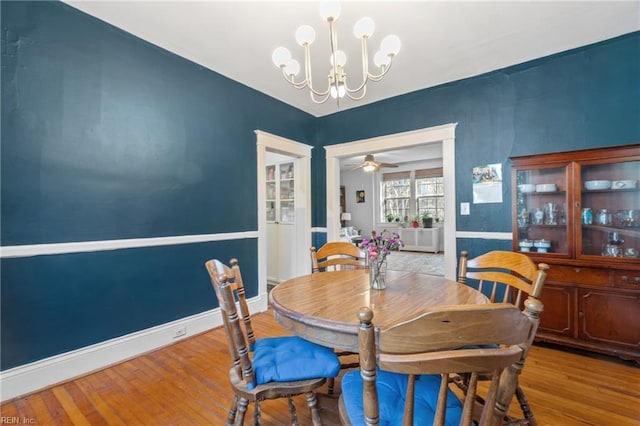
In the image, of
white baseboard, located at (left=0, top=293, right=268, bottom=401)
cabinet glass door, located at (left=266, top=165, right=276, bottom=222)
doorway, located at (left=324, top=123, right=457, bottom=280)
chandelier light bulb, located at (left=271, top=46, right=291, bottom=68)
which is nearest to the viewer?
white baseboard, located at (left=0, top=293, right=268, bottom=401)

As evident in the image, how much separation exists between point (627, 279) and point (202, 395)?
3275 mm

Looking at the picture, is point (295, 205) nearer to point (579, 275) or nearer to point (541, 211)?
point (541, 211)


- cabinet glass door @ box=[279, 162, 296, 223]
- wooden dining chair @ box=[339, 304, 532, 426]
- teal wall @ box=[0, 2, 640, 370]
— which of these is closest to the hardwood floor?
teal wall @ box=[0, 2, 640, 370]

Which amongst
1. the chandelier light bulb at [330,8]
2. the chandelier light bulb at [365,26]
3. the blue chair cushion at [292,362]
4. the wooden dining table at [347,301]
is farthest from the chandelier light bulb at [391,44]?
the blue chair cushion at [292,362]

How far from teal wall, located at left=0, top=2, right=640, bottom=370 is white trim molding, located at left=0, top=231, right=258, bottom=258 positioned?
0.13 ft

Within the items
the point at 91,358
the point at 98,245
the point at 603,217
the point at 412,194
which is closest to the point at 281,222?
the point at 98,245

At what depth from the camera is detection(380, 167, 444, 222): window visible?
873cm

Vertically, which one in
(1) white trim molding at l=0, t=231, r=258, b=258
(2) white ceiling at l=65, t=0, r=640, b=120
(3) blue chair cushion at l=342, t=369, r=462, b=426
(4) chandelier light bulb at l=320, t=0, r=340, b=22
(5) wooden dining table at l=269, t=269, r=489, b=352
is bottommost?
(3) blue chair cushion at l=342, t=369, r=462, b=426

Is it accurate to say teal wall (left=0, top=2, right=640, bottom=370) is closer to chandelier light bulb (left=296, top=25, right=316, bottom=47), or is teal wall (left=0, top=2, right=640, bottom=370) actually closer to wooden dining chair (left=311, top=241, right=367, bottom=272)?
wooden dining chair (left=311, top=241, right=367, bottom=272)

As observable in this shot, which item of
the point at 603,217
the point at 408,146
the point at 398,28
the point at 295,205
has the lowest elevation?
the point at 603,217

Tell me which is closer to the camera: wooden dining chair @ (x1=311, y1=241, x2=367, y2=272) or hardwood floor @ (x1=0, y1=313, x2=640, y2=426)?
hardwood floor @ (x1=0, y1=313, x2=640, y2=426)

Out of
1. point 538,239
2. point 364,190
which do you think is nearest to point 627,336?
point 538,239

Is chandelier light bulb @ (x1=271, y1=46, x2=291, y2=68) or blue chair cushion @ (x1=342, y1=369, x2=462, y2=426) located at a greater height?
chandelier light bulb @ (x1=271, y1=46, x2=291, y2=68)

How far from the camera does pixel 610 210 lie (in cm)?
253
